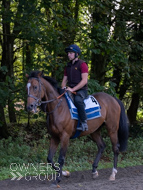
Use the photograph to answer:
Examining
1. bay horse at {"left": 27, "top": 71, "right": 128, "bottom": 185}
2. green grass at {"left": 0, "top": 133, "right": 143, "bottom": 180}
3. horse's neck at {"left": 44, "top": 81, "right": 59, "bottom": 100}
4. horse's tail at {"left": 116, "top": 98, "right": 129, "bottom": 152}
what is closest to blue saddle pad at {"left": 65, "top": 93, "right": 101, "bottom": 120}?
bay horse at {"left": 27, "top": 71, "right": 128, "bottom": 185}

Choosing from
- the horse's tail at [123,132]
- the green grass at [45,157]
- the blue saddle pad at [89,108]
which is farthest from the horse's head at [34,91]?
the horse's tail at [123,132]

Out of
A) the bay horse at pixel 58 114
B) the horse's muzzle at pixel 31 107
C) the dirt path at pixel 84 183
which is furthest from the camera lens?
the bay horse at pixel 58 114

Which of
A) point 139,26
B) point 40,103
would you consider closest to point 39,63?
point 40,103

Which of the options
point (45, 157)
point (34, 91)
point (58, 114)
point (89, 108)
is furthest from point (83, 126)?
point (45, 157)

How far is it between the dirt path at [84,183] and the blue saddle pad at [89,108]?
4.76ft

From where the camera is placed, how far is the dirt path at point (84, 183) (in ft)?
20.0

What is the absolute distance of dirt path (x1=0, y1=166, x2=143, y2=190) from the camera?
6.09 meters

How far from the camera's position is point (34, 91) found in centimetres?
618

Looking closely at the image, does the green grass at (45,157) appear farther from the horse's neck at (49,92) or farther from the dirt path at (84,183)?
the horse's neck at (49,92)

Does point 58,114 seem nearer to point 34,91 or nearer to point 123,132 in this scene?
point 34,91

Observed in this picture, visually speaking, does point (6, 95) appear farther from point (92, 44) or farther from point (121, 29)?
point (121, 29)

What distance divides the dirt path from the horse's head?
161cm

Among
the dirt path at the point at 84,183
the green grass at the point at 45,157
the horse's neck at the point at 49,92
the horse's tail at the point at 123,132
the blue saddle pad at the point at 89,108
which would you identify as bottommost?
the green grass at the point at 45,157

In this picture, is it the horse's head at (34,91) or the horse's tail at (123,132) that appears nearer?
the horse's head at (34,91)
